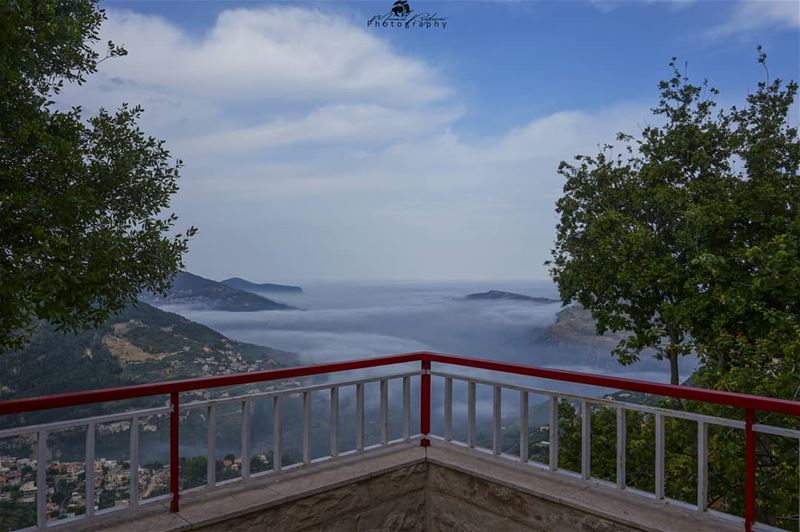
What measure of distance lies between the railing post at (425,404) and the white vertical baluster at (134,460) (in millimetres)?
2084

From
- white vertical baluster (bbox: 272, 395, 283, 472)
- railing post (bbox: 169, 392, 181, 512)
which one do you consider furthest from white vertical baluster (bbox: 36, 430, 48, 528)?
white vertical baluster (bbox: 272, 395, 283, 472)

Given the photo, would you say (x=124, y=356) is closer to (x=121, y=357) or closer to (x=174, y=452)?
(x=121, y=357)

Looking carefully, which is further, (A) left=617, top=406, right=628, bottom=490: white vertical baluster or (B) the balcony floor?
(A) left=617, top=406, right=628, bottom=490: white vertical baluster

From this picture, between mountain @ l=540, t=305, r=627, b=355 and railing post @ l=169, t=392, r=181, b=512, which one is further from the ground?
railing post @ l=169, t=392, r=181, b=512

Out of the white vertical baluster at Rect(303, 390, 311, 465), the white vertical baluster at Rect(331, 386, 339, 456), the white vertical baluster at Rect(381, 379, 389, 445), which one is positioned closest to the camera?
the white vertical baluster at Rect(303, 390, 311, 465)

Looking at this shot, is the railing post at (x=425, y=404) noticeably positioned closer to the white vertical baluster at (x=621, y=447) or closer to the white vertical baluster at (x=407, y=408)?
the white vertical baluster at (x=407, y=408)

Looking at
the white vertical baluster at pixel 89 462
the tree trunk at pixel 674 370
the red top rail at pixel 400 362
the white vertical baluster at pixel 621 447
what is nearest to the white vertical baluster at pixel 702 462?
the red top rail at pixel 400 362

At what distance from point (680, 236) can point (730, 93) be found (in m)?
3.91

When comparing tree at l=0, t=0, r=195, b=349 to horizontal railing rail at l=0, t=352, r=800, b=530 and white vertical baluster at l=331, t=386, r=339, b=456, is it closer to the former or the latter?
horizontal railing rail at l=0, t=352, r=800, b=530

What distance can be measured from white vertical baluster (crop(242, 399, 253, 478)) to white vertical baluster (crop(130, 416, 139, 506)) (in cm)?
61

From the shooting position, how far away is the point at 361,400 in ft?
12.9

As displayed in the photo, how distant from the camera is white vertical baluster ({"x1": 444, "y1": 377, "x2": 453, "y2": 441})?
4211 millimetres

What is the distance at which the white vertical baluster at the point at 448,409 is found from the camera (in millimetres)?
4211

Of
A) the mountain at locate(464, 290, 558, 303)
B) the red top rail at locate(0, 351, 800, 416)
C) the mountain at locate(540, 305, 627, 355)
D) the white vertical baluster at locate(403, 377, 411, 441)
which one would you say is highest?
the red top rail at locate(0, 351, 800, 416)
